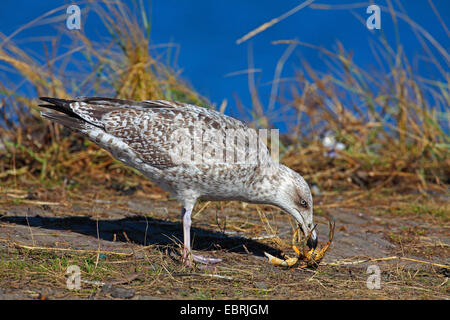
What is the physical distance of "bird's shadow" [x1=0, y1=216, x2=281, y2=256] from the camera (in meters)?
5.45

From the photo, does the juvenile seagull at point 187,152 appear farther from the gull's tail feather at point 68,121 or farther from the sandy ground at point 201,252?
the sandy ground at point 201,252

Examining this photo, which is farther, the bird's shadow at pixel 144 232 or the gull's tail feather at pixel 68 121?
the bird's shadow at pixel 144 232

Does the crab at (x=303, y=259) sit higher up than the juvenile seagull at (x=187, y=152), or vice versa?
the juvenile seagull at (x=187, y=152)

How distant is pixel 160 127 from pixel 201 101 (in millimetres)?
4404

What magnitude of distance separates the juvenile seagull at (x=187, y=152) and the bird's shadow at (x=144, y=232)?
52 cm

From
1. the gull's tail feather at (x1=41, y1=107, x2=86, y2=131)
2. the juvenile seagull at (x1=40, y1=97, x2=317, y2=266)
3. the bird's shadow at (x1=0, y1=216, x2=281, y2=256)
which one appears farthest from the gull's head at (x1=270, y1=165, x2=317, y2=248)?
the gull's tail feather at (x1=41, y1=107, x2=86, y2=131)

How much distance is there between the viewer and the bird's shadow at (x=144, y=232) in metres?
5.45

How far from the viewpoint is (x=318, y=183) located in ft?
30.4

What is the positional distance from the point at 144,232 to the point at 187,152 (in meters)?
1.43

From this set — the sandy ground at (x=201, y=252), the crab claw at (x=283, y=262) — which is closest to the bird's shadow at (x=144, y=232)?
the sandy ground at (x=201, y=252)

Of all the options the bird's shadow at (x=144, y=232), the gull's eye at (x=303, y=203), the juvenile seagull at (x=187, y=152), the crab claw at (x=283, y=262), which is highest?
the juvenile seagull at (x=187, y=152)

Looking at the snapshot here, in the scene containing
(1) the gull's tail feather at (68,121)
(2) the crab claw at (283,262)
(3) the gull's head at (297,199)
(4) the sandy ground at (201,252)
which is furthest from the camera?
(3) the gull's head at (297,199)

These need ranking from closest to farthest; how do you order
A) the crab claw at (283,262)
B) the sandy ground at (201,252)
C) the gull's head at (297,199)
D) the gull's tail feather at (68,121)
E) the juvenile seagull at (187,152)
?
the sandy ground at (201,252), the crab claw at (283,262), the juvenile seagull at (187,152), the gull's tail feather at (68,121), the gull's head at (297,199)

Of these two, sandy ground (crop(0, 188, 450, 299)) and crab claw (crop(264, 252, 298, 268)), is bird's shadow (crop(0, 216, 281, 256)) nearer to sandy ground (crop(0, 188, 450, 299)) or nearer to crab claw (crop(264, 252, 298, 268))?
sandy ground (crop(0, 188, 450, 299))
